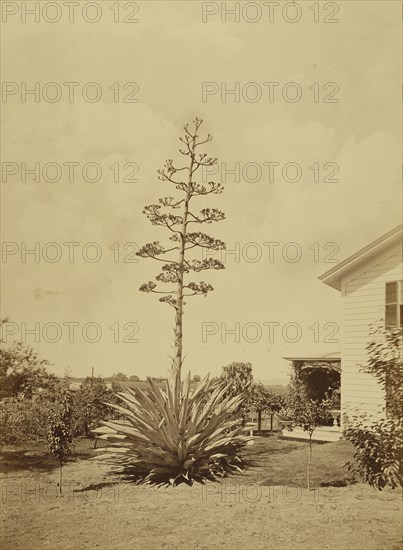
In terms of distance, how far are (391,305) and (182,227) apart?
1564 mm

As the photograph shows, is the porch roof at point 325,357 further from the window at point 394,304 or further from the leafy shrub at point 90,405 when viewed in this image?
the leafy shrub at point 90,405

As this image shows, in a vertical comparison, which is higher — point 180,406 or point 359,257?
point 359,257

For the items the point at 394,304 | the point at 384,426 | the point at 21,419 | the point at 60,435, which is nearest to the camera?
the point at 394,304

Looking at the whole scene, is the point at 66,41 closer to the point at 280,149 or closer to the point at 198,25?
the point at 198,25

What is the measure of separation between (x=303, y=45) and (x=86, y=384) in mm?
2973

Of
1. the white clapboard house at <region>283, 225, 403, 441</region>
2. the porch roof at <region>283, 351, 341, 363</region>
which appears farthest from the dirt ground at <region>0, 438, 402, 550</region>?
the porch roof at <region>283, 351, 341, 363</region>

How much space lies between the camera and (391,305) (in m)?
3.62

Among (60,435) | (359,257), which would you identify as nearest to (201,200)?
(359,257)

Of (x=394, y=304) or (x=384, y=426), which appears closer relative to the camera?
(x=394, y=304)

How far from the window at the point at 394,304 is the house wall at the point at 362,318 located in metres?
0.03

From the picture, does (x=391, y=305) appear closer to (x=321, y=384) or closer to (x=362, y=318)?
(x=362, y=318)

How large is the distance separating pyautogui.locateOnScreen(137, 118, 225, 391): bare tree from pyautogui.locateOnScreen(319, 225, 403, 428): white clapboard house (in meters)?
0.94

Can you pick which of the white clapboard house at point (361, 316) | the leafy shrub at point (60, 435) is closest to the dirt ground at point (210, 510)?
the leafy shrub at point (60, 435)

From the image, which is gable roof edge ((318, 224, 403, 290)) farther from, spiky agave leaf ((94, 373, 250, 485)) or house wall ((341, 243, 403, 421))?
spiky agave leaf ((94, 373, 250, 485))
